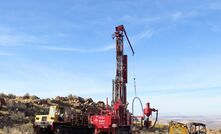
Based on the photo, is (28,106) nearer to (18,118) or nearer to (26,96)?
(18,118)

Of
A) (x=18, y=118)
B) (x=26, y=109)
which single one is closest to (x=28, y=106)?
(x=26, y=109)

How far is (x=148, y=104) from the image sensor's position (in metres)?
31.6

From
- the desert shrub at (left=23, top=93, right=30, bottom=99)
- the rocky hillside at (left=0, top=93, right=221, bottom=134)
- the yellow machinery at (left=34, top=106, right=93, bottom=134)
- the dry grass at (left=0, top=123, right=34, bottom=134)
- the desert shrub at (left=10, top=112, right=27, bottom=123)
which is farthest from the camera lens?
the desert shrub at (left=23, top=93, right=30, bottom=99)

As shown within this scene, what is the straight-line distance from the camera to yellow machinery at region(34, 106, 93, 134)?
32.8m

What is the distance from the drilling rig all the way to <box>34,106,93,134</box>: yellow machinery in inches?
53.3

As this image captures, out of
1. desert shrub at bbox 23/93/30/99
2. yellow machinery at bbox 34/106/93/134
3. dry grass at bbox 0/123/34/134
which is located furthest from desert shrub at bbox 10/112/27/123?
desert shrub at bbox 23/93/30/99

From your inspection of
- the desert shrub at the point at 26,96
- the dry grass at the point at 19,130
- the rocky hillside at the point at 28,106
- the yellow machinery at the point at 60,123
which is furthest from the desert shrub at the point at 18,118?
the desert shrub at the point at 26,96

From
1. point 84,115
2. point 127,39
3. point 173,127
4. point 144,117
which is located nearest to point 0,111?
point 84,115

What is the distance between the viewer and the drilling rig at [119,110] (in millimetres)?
33612

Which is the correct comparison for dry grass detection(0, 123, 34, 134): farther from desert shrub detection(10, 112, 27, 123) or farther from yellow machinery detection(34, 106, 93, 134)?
desert shrub detection(10, 112, 27, 123)

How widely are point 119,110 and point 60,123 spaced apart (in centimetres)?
556

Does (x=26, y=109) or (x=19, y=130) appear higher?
(x=26, y=109)

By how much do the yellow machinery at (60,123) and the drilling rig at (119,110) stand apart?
135 cm

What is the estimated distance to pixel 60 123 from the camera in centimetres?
3328
